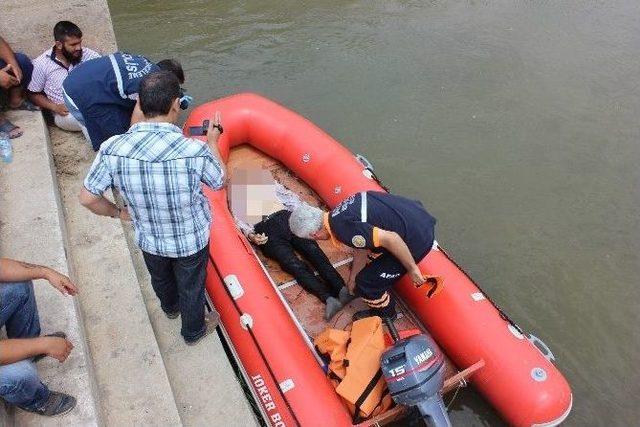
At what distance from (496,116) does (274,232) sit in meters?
2.97

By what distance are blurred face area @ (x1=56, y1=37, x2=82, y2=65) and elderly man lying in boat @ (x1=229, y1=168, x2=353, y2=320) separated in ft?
4.96

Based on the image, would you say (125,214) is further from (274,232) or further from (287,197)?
(287,197)

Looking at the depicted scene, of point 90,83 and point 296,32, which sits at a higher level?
point 90,83

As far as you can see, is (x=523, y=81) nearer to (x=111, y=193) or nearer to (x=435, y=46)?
(x=435, y=46)

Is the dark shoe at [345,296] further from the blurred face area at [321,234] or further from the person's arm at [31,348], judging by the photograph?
the person's arm at [31,348]

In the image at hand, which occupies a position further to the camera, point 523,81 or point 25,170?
point 523,81

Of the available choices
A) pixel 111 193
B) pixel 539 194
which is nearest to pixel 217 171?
pixel 111 193

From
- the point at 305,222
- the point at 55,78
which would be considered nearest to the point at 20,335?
the point at 305,222

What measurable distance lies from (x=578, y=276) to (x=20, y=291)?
3.52 m

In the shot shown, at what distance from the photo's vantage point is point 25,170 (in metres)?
3.30

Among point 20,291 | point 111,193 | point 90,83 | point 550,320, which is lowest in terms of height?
point 550,320

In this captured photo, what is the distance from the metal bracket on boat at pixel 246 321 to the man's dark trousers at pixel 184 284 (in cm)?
20

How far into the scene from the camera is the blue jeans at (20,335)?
1.91m

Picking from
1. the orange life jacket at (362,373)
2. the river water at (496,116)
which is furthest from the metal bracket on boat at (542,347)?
the orange life jacket at (362,373)
